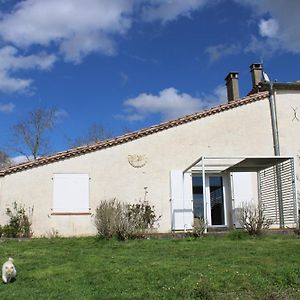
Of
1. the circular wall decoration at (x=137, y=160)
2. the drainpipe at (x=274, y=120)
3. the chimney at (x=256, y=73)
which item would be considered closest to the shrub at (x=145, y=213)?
the circular wall decoration at (x=137, y=160)

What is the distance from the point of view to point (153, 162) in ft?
56.5

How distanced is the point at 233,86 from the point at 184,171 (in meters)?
6.54

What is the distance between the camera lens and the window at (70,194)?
16297 mm

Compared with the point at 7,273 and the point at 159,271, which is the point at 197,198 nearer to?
the point at 159,271

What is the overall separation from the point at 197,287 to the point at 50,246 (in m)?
6.41

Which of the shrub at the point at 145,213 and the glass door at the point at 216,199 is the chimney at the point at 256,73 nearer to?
the glass door at the point at 216,199

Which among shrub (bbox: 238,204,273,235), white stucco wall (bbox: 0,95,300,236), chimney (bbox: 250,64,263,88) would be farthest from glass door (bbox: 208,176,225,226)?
chimney (bbox: 250,64,263,88)

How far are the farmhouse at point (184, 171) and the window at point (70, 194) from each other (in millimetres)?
35

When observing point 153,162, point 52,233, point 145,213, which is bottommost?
point 52,233

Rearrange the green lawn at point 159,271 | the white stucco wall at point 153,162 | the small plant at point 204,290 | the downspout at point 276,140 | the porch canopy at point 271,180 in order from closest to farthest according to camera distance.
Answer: the small plant at point 204,290 < the green lawn at point 159,271 < the white stucco wall at point 153,162 < the porch canopy at point 271,180 < the downspout at point 276,140

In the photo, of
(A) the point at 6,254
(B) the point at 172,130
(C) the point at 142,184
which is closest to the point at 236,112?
(B) the point at 172,130

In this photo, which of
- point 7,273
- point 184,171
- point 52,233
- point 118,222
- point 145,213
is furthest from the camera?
point 184,171

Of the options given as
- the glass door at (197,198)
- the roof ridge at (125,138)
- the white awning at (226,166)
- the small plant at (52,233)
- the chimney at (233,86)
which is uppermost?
the chimney at (233,86)

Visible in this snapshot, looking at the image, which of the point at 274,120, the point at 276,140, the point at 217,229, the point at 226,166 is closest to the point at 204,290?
the point at 217,229
